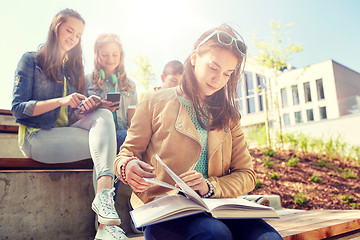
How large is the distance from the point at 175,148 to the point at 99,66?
194 cm

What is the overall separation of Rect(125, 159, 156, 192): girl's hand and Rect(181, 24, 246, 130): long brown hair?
45cm

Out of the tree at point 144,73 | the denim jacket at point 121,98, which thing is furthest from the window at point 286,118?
the denim jacket at point 121,98

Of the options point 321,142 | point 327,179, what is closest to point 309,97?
point 321,142

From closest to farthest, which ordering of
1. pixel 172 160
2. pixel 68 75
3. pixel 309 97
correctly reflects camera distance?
pixel 172 160
pixel 68 75
pixel 309 97

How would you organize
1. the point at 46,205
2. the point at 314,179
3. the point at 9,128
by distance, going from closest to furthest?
the point at 46,205 < the point at 9,128 < the point at 314,179

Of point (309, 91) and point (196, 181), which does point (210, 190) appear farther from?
point (309, 91)

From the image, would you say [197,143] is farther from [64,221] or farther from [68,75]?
[68,75]

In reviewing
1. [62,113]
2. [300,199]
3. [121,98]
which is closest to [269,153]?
[300,199]

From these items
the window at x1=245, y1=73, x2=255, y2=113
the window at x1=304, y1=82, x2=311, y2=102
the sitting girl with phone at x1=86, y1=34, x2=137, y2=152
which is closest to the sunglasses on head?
the sitting girl with phone at x1=86, y1=34, x2=137, y2=152

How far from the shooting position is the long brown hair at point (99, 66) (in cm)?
285

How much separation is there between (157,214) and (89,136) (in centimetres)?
132

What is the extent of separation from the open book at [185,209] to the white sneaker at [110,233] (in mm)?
727

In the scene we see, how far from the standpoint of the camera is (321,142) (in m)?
8.64

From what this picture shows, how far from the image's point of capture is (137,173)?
108 cm
